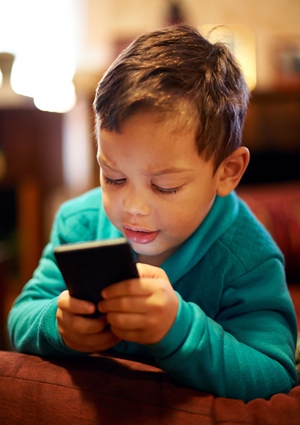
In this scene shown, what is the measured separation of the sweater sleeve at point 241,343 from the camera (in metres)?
0.64

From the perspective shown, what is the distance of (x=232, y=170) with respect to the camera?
0.79m

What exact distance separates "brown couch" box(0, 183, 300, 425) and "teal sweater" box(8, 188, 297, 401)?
1.0 inches

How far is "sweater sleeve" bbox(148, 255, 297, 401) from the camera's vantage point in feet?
2.11

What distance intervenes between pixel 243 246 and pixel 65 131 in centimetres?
213

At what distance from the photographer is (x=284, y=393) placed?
720 millimetres

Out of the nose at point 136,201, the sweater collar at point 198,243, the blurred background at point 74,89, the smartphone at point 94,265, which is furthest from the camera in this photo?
the blurred background at point 74,89

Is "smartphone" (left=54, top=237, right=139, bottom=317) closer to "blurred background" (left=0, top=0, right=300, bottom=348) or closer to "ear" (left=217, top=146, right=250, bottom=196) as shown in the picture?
"ear" (left=217, top=146, right=250, bottom=196)

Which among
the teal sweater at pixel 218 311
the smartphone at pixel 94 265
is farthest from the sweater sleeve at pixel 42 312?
the smartphone at pixel 94 265

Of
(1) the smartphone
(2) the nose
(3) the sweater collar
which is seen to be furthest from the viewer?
(3) the sweater collar

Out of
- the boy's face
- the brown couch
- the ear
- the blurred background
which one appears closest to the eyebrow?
the boy's face

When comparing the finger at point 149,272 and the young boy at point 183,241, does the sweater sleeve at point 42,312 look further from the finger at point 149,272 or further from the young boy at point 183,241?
the finger at point 149,272

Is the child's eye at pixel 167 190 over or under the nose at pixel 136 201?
over

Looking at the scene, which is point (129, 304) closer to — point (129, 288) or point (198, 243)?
point (129, 288)

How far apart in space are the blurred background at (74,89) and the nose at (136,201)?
5.35 ft
